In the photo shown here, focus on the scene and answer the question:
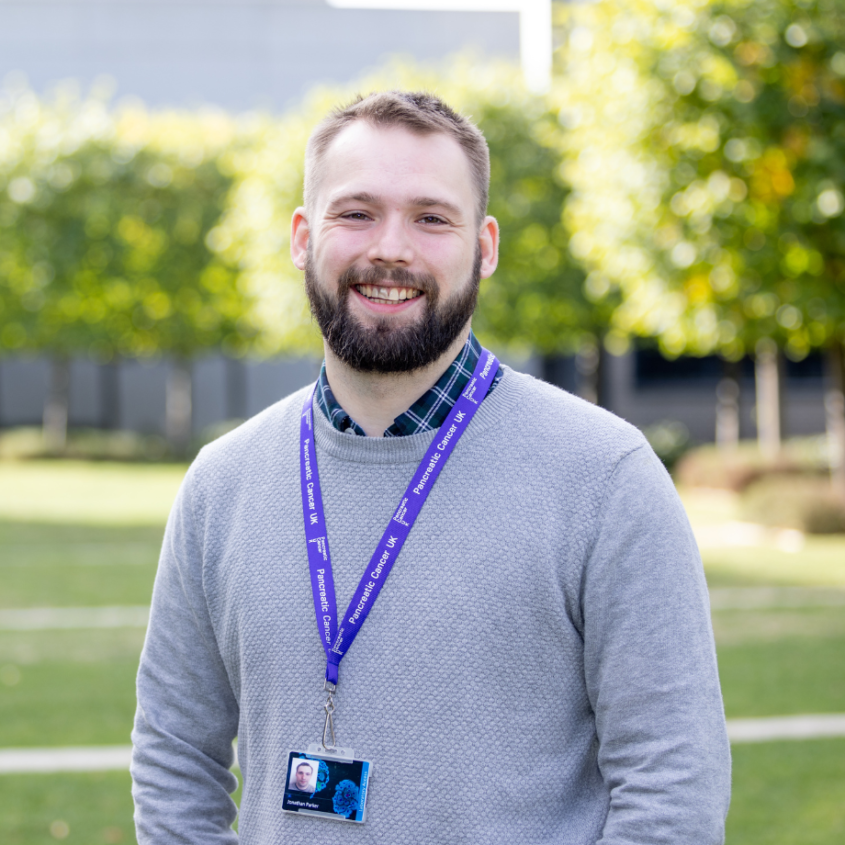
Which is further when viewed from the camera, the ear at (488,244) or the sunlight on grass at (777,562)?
the sunlight on grass at (777,562)

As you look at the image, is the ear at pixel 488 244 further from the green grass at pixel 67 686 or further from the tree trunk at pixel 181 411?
the tree trunk at pixel 181 411

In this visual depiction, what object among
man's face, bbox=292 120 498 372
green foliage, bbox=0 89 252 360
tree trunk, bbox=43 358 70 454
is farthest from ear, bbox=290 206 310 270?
tree trunk, bbox=43 358 70 454

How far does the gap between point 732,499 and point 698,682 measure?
18080mm

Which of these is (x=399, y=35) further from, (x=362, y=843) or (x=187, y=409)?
(x=362, y=843)

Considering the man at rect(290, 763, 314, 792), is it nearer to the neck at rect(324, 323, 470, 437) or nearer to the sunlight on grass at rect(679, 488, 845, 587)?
the neck at rect(324, 323, 470, 437)

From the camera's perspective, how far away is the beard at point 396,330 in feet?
6.70

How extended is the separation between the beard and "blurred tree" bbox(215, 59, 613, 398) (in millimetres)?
20374

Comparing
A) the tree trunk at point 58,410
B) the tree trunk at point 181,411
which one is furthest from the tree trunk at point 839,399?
the tree trunk at point 58,410

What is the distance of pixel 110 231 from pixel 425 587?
1114 inches

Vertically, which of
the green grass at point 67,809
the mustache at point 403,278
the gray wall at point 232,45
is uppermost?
the gray wall at point 232,45

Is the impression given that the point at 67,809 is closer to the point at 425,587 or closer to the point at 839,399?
the point at 425,587

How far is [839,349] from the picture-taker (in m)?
14.8

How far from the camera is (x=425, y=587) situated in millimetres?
1953

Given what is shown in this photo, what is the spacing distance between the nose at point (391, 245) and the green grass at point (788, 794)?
3874mm
